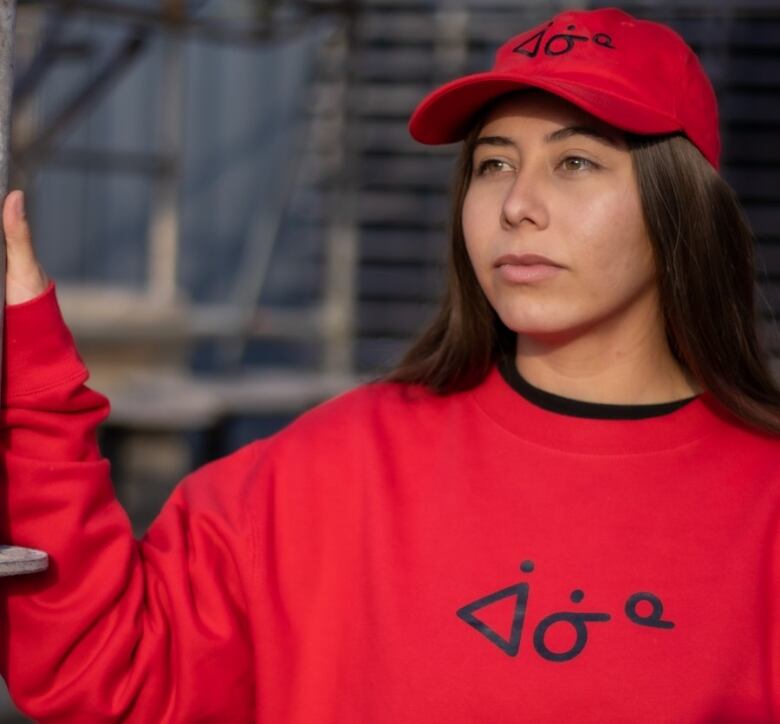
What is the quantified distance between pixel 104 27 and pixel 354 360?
8.27 ft

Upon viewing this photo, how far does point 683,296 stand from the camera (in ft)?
7.40

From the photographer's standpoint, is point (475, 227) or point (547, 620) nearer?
point (547, 620)

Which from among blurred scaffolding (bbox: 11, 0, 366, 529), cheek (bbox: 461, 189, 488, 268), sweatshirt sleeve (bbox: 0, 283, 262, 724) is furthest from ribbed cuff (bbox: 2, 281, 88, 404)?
blurred scaffolding (bbox: 11, 0, 366, 529)

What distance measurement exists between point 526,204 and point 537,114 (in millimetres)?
159

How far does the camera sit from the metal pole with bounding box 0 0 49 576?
1711 mm

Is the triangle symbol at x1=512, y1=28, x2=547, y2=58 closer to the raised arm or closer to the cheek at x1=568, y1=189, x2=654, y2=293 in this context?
the cheek at x1=568, y1=189, x2=654, y2=293

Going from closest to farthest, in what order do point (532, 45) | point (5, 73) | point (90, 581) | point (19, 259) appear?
point (5, 73) → point (19, 259) → point (90, 581) → point (532, 45)

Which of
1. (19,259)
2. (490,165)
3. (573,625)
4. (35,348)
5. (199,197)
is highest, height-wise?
(490,165)

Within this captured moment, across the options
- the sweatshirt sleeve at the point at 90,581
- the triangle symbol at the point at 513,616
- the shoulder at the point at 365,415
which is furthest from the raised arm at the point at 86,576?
the triangle symbol at the point at 513,616

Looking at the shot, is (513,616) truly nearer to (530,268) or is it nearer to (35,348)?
(530,268)

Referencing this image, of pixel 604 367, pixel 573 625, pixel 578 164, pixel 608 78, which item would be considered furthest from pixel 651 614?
pixel 608 78

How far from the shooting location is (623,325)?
7.52 ft

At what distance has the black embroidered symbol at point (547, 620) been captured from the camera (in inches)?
81.5

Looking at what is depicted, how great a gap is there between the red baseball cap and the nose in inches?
4.7
